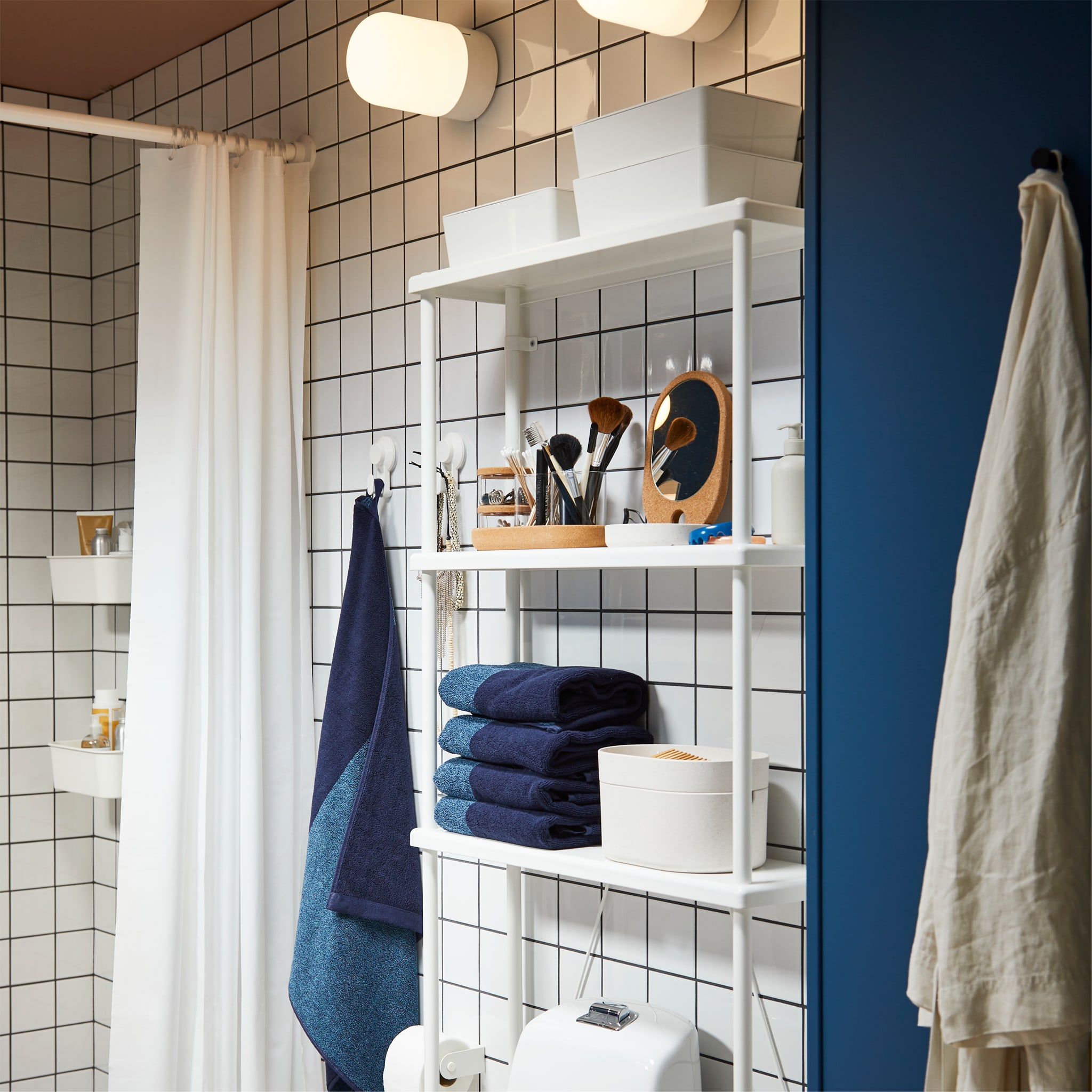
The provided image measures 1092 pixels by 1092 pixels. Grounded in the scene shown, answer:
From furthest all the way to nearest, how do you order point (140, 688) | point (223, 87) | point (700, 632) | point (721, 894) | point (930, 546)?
point (223, 87), point (140, 688), point (700, 632), point (721, 894), point (930, 546)

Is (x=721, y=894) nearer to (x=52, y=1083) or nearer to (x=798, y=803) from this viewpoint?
(x=798, y=803)

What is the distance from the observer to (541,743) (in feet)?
5.03

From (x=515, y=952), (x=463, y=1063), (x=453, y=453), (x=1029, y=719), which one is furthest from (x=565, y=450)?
(x=463, y=1063)

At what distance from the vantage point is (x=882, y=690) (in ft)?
3.39

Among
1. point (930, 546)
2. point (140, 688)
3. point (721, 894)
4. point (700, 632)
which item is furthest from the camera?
point (140, 688)

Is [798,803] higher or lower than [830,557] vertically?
lower

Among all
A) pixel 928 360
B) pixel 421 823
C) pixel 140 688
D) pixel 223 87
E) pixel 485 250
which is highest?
pixel 223 87

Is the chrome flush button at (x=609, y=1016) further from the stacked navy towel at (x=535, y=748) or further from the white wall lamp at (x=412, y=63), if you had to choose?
the white wall lamp at (x=412, y=63)

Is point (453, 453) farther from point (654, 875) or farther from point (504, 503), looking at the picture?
point (654, 875)

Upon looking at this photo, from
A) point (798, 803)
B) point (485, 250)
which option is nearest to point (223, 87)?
point (485, 250)

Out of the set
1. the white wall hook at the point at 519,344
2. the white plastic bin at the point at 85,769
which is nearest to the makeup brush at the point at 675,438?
the white wall hook at the point at 519,344

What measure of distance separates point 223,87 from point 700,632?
1.51m

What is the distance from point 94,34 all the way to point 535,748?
1.64 meters

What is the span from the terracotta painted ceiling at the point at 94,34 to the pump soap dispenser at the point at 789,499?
147cm
